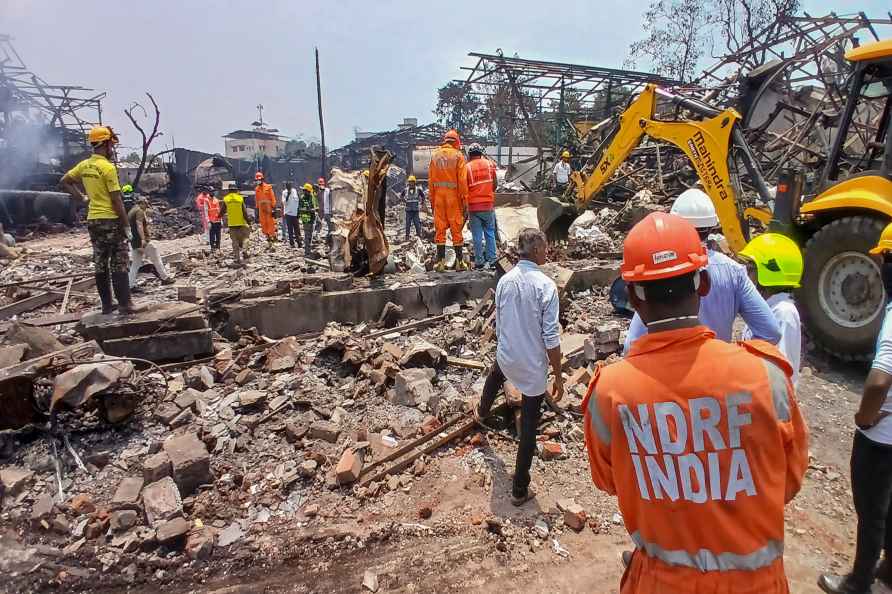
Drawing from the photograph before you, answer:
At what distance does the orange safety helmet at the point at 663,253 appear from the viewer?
1.16 meters

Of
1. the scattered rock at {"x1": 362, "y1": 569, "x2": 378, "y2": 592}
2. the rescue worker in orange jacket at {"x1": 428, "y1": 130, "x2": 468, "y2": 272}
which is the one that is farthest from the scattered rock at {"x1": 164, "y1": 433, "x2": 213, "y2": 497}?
the rescue worker in orange jacket at {"x1": 428, "y1": 130, "x2": 468, "y2": 272}

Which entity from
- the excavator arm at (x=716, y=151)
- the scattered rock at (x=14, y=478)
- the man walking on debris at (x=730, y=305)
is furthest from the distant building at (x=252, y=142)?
the man walking on debris at (x=730, y=305)

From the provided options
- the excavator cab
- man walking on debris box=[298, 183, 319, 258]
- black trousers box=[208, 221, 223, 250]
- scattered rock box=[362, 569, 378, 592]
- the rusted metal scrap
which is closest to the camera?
scattered rock box=[362, 569, 378, 592]

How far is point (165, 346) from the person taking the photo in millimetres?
4859

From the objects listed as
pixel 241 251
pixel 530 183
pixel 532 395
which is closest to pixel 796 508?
pixel 532 395

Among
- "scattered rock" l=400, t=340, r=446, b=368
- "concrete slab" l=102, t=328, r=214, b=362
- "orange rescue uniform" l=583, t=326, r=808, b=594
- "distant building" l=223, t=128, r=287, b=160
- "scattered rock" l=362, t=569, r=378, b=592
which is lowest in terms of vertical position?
"scattered rock" l=362, t=569, r=378, b=592

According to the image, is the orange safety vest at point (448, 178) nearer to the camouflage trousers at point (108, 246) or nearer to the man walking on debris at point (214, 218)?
the camouflage trousers at point (108, 246)

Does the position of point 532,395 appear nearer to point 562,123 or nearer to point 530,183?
point 530,183

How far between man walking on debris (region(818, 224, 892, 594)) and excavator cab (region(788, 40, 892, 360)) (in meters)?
2.61

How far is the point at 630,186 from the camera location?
13.1 metres

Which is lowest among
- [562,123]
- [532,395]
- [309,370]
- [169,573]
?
[169,573]

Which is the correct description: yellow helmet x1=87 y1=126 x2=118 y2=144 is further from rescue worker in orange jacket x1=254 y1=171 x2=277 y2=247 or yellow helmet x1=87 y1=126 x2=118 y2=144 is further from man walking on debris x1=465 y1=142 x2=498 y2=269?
rescue worker in orange jacket x1=254 y1=171 x2=277 y2=247

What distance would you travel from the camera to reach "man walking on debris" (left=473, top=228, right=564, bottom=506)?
2.97m

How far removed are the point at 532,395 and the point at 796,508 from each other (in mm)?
1822
